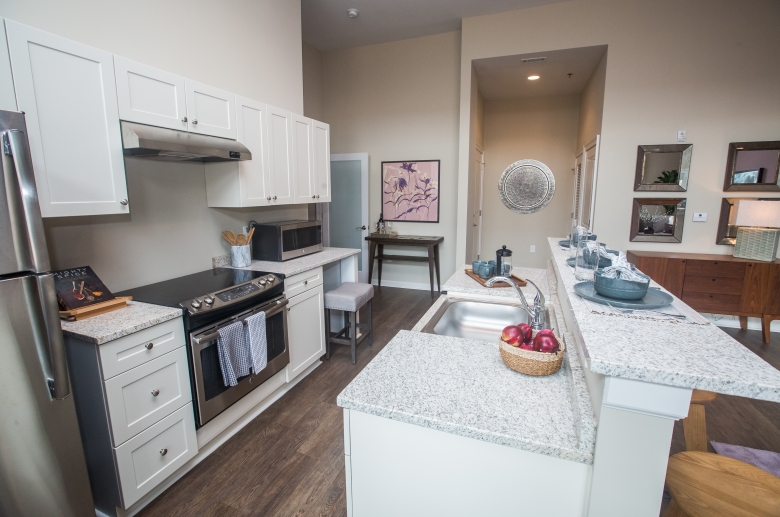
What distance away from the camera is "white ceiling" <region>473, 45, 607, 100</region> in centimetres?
411

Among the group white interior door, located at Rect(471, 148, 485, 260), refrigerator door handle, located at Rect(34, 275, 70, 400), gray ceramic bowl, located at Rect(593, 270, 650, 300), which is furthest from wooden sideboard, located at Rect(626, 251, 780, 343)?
refrigerator door handle, located at Rect(34, 275, 70, 400)

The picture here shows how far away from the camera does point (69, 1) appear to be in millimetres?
1763

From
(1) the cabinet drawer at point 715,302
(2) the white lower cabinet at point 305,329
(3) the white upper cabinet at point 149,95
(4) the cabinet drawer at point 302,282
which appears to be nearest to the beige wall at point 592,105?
(1) the cabinet drawer at point 715,302

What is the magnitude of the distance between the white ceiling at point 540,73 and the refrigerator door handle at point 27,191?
424cm

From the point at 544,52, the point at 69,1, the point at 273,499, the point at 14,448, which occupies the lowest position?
the point at 273,499

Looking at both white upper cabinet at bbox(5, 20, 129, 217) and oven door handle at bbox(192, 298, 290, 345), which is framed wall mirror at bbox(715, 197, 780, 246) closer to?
oven door handle at bbox(192, 298, 290, 345)

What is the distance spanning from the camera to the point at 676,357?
784 millimetres

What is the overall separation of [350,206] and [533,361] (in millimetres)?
4532

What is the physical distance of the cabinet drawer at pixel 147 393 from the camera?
1.53 meters

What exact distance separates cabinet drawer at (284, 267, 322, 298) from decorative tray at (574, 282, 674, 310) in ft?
6.03

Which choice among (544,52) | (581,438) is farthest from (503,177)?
(581,438)

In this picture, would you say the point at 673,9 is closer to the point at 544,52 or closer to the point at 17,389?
the point at 544,52

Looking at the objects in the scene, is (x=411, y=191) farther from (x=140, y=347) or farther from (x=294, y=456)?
(x=140, y=347)

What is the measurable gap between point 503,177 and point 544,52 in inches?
93.8
